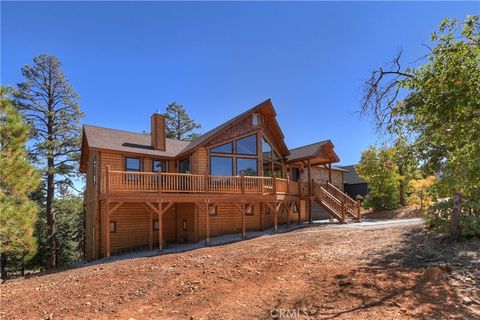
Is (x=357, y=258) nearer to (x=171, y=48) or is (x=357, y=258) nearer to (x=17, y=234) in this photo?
(x=17, y=234)

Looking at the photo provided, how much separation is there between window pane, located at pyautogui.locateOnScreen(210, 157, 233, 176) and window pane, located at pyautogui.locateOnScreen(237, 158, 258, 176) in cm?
49

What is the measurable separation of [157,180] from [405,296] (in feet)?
37.2

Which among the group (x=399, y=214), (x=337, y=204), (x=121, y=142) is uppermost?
(x=121, y=142)

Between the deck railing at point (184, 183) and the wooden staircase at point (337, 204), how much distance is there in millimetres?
2215

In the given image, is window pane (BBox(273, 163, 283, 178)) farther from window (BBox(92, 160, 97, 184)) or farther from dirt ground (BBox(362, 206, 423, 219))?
window (BBox(92, 160, 97, 184))

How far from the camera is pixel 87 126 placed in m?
18.2

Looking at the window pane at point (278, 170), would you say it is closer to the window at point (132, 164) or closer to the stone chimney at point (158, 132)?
the stone chimney at point (158, 132)

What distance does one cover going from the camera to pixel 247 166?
1861cm

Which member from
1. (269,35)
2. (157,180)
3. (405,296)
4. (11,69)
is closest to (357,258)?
(405,296)

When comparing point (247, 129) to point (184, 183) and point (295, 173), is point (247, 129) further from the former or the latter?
point (295, 173)

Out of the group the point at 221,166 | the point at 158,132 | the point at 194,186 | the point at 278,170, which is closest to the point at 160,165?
the point at 158,132

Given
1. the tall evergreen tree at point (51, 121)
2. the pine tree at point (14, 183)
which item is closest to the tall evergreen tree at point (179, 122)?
the tall evergreen tree at point (51, 121)

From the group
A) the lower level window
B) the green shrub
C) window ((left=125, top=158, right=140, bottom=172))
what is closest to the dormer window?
window ((left=125, top=158, right=140, bottom=172))

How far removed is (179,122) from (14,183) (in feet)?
94.2
